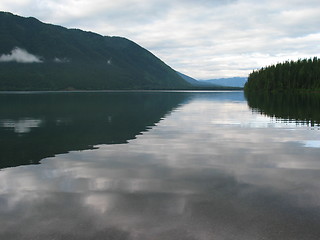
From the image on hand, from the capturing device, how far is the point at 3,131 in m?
34.7

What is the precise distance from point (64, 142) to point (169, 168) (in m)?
12.5

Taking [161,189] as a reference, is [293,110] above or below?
below

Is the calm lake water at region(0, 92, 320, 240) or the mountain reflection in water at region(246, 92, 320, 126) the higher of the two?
the calm lake water at region(0, 92, 320, 240)

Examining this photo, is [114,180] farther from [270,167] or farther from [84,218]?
[270,167]

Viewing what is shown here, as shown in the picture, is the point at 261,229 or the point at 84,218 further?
the point at 84,218

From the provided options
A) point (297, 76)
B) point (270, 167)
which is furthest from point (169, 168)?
point (297, 76)

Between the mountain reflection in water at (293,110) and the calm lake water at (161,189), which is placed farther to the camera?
the mountain reflection in water at (293,110)

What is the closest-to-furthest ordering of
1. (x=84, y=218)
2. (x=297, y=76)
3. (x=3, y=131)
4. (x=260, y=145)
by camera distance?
(x=84, y=218), (x=260, y=145), (x=3, y=131), (x=297, y=76)

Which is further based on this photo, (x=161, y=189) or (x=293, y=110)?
(x=293, y=110)

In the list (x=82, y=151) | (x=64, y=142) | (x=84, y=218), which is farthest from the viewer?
(x=64, y=142)

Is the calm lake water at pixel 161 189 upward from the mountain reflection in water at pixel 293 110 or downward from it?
upward

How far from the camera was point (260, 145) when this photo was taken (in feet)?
85.0

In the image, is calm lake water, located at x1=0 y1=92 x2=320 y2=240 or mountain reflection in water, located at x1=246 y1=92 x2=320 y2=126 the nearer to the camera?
calm lake water, located at x1=0 y1=92 x2=320 y2=240

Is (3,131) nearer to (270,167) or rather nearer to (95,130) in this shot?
(95,130)
